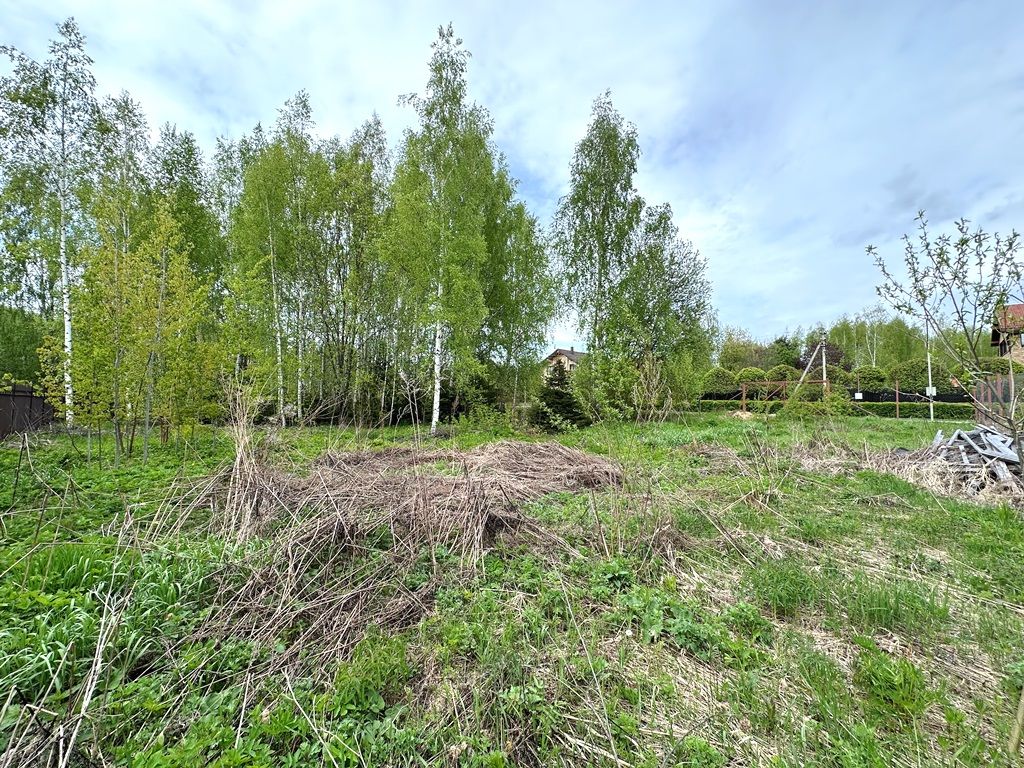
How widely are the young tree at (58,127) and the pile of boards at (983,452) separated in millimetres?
17450

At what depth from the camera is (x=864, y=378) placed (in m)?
21.2

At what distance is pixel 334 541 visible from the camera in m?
2.82

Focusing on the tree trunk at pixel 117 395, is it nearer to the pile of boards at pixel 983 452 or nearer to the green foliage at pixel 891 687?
the green foliage at pixel 891 687

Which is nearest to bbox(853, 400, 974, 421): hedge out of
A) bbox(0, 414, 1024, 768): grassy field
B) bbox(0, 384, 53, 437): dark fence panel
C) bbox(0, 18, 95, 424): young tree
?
bbox(0, 414, 1024, 768): grassy field

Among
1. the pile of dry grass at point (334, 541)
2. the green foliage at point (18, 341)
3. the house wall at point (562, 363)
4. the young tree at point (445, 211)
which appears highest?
the young tree at point (445, 211)

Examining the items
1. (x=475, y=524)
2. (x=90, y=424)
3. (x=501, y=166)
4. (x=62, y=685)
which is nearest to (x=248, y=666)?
(x=62, y=685)

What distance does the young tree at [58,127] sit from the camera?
32.4 feet

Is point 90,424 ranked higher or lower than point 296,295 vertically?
lower

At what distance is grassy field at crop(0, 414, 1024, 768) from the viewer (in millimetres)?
1521

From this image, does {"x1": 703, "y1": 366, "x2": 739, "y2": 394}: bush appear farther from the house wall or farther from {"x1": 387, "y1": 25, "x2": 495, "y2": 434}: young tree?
{"x1": 387, "y1": 25, "x2": 495, "y2": 434}: young tree

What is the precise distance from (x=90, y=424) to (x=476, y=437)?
21.8 ft

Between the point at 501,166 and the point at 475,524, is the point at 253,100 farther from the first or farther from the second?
the point at 475,524

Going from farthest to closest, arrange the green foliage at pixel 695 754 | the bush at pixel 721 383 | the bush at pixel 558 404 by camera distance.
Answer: the bush at pixel 721 383
the bush at pixel 558 404
the green foliage at pixel 695 754

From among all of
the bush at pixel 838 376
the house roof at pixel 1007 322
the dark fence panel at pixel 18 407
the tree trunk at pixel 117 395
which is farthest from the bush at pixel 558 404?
the bush at pixel 838 376
